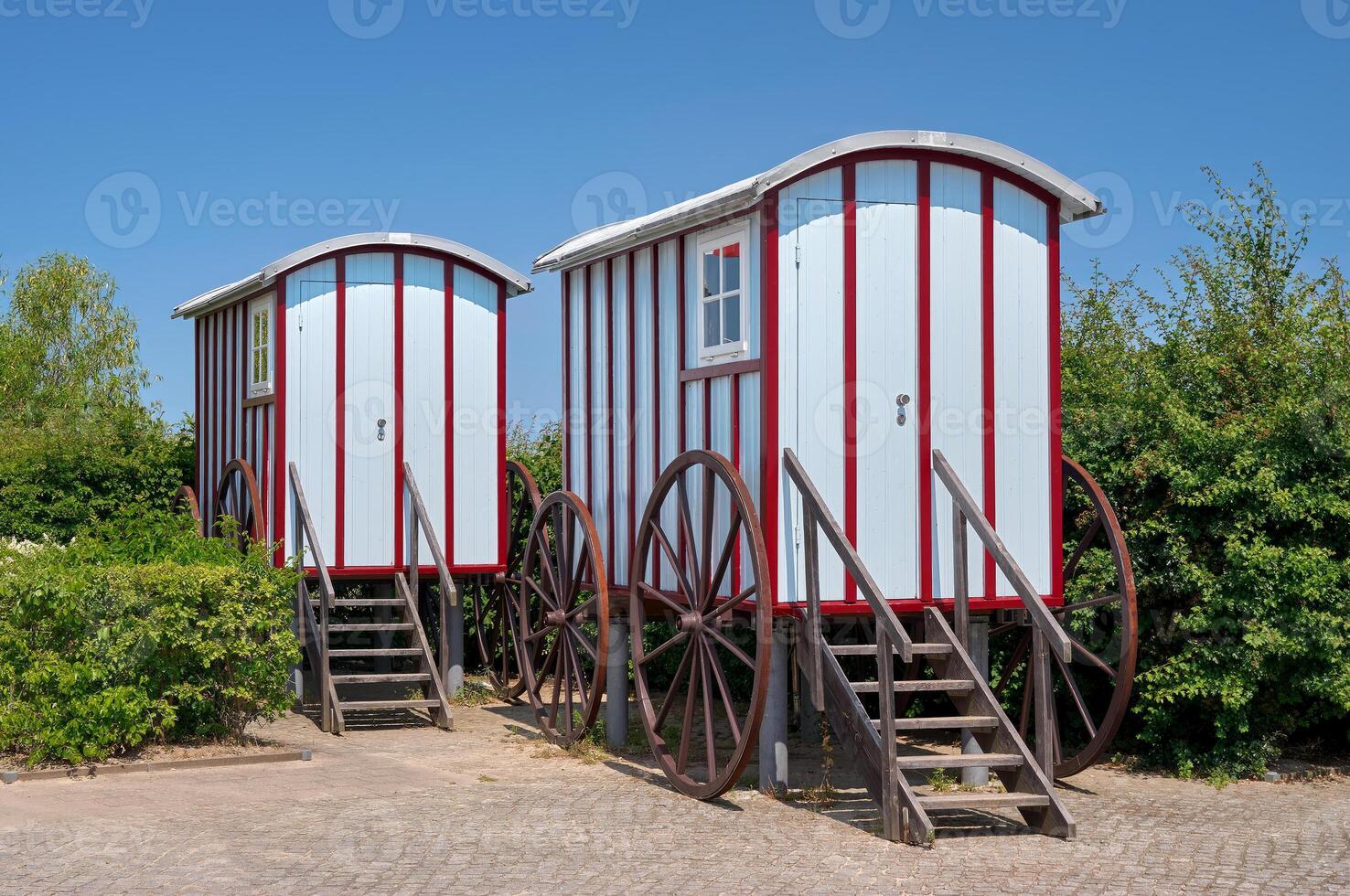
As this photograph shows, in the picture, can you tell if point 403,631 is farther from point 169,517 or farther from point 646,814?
point 646,814

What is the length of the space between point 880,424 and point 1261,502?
314 centimetres

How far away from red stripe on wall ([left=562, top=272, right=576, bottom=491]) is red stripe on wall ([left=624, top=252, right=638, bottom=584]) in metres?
1.26

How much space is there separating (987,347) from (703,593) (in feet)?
8.40

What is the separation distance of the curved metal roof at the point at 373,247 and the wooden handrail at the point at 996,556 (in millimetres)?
6491

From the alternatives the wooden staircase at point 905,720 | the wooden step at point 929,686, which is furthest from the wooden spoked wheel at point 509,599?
the wooden step at point 929,686

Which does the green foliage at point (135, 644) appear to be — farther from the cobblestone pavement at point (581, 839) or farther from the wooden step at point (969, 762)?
the wooden step at point (969, 762)

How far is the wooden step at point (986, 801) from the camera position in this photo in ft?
26.1

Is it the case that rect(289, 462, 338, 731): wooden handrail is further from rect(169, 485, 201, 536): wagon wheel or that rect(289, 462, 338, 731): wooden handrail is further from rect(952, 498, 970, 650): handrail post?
rect(952, 498, 970, 650): handrail post

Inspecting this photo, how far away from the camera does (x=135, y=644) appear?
10125 millimetres

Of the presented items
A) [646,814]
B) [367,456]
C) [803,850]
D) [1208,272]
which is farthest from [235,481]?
[1208,272]

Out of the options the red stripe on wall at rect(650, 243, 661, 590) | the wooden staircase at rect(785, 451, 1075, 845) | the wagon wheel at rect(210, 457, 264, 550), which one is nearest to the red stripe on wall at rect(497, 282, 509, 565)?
the wagon wheel at rect(210, 457, 264, 550)

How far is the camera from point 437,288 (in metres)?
14.6

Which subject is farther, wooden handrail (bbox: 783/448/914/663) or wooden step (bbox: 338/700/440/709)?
wooden step (bbox: 338/700/440/709)

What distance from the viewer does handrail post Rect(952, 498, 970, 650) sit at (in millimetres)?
9305
